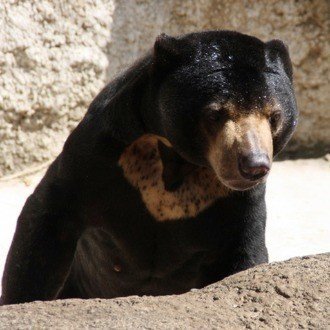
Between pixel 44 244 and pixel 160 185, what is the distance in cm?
63

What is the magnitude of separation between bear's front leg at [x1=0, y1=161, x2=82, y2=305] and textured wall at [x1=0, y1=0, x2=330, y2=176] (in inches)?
169

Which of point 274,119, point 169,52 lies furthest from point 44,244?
point 274,119

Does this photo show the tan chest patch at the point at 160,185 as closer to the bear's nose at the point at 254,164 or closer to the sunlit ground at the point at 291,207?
the bear's nose at the point at 254,164

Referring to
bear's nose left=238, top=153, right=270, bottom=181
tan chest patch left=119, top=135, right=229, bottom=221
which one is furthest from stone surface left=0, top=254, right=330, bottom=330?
tan chest patch left=119, top=135, right=229, bottom=221

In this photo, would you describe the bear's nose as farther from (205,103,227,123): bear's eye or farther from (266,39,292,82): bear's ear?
(266,39,292,82): bear's ear

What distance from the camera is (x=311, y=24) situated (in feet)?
34.3

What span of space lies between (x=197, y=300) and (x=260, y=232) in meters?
1.36

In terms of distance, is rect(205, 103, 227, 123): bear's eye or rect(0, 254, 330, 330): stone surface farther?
rect(205, 103, 227, 123): bear's eye

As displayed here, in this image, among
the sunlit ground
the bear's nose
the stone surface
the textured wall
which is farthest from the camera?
the textured wall

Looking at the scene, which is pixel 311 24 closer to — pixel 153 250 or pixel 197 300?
pixel 153 250

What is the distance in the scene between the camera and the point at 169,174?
516cm

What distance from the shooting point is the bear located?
4.64 m

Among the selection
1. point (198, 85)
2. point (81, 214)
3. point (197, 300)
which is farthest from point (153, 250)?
point (197, 300)

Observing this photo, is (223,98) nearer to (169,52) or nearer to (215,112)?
(215,112)
